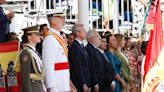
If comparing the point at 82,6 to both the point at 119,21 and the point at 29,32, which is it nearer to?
the point at 29,32

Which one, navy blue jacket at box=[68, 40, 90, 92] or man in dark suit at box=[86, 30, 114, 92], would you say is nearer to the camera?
navy blue jacket at box=[68, 40, 90, 92]

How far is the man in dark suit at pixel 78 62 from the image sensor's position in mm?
8250

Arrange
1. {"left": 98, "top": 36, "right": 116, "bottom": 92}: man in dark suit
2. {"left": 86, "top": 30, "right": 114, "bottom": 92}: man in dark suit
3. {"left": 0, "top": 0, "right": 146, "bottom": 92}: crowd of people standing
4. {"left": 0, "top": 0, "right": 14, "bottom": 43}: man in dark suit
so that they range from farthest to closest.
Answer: {"left": 98, "top": 36, "right": 116, "bottom": 92}: man in dark suit → {"left": 86, "top": 30, "right": 114, "bottom": 92}: man in dark suit → {"left": 0, "top": 0, "right": 14, "bottom": 43}: man in dark suit → {"left": 0, "top": 0, "right": 146, "bottom": 92}: crowd of people standing

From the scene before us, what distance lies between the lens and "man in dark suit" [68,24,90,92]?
8250 millimetres

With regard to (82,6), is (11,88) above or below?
below

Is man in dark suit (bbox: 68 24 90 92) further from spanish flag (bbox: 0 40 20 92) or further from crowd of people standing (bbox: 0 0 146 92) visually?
spanish flag (bbox: 0 40 20 92)

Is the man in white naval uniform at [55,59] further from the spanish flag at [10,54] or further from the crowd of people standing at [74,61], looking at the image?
the spanish flag at [10,54]

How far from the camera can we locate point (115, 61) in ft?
31.2

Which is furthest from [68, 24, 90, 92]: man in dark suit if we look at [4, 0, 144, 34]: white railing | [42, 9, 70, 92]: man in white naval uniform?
[4, 0, 144, 34]: white railing

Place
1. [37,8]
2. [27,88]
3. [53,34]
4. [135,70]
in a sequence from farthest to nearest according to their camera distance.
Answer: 1. [37,8]
2. [135,70]
3. [53,34]
4. [27,88]

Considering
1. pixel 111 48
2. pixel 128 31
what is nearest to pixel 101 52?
pixel 111 48

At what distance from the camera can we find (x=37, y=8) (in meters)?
15.2

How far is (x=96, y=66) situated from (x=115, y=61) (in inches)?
29.5

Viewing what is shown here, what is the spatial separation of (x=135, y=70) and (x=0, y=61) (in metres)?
3.65
